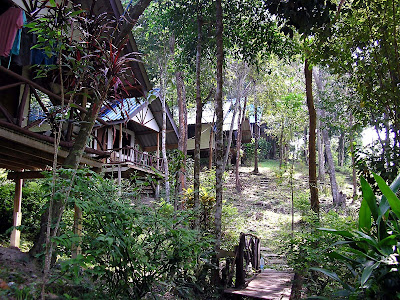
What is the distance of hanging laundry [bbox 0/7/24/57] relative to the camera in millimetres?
5500

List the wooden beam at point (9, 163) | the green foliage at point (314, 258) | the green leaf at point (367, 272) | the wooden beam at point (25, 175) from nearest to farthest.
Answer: the green leaf at point (367, 272), the green foliage at point (314, 258), the wooden beam at point (9, 163), the wooden beam at point (25, 175)

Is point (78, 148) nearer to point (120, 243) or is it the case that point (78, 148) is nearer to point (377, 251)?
point (120, 243)

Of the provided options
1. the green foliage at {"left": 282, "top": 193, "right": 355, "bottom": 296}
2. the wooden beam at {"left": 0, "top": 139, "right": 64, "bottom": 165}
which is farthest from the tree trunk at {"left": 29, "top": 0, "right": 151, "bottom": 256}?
the green foliage at {"left": 282, "top": 193, "right": 355, "bottom": 296}

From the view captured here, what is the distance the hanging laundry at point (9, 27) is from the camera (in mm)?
5500

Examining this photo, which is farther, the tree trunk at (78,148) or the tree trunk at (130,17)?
the tree trunk at (130,17)

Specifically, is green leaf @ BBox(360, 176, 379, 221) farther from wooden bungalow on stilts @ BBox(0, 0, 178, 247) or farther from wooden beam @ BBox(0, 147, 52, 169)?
wooden beam @ BBox(0, 147, 52, 169)

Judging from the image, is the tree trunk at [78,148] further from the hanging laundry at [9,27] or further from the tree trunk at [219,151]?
the tree trunk at [219,151]

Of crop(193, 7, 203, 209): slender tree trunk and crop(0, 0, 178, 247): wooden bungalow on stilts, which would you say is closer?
crop(0, 0, 178, 247): wooden bungalow on stilts

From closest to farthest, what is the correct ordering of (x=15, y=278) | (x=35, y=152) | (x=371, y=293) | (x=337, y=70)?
(x=371, y=293)
(x=15, y=278)
(x=337, y=70)
(x=35, y=152)

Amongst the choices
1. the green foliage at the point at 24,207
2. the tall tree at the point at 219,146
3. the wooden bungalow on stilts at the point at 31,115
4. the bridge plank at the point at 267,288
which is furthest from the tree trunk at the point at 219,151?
the green foliage at the point at 24,207

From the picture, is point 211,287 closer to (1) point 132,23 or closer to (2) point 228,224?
(2) point 228,224

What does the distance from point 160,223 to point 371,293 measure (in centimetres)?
223

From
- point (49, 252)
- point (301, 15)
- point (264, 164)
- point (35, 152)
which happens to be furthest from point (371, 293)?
point (264, 164)

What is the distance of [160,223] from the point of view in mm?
3900
